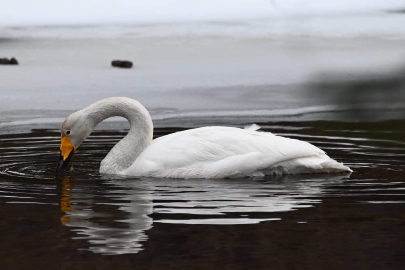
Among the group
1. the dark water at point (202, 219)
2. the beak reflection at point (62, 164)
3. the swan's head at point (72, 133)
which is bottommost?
the dark water at point (202, 219)

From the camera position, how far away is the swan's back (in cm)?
683

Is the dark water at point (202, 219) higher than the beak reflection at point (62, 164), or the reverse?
the beak reflection at point (62, 164)

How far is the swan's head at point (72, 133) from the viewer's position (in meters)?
7.25

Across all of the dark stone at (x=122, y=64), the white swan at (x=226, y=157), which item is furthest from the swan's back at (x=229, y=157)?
the dark stone at (x=122, y=64)

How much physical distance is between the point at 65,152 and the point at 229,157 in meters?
1.40

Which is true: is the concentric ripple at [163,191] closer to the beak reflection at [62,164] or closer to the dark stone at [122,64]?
the beak reflection at [62,164]

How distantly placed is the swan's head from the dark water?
0.21 m

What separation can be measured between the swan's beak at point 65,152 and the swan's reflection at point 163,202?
34cm

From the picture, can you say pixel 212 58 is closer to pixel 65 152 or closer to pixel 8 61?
pixel 8 61

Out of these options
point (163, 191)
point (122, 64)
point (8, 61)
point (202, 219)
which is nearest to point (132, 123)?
point (163, 191)

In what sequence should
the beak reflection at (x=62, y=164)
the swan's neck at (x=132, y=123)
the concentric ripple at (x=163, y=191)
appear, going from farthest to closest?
the swan's neck at (x=132, y=123)
the beak reflection at (x=62, y=164)
the concentric ripple at (x=163, y=191)

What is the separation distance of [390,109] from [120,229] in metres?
7.02


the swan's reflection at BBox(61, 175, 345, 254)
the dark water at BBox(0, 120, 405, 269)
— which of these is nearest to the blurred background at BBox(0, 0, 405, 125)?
the dark water at BBox(0, 120, 405, 269)

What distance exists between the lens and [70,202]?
577cm
